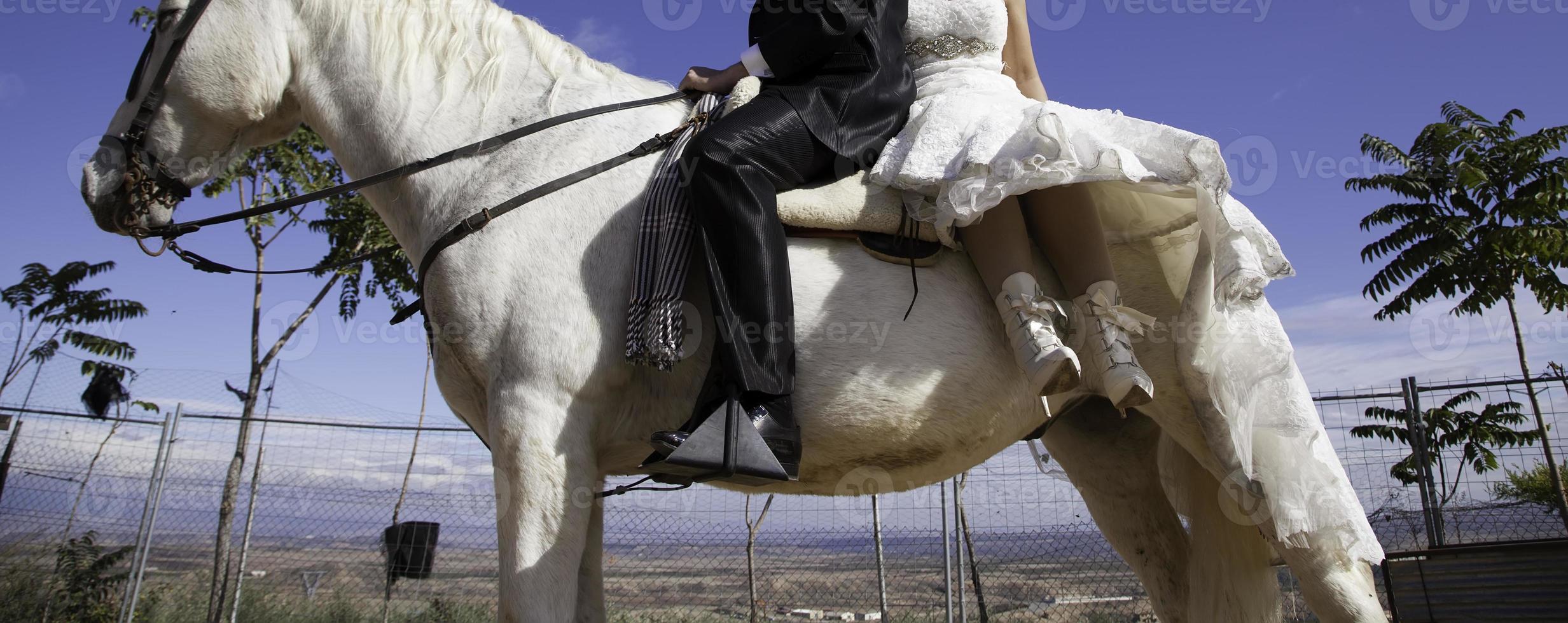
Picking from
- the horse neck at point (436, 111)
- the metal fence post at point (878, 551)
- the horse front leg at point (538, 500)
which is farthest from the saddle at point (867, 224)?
the metal fence post at point (878, 551)

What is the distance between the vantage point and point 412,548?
869cm

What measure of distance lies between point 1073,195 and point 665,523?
20.2 ft

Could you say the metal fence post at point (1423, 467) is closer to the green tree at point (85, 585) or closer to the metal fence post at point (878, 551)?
the metal fence post at point (878, 551)

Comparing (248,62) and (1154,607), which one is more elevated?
(248,62)

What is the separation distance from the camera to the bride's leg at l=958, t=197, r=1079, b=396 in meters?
2.31

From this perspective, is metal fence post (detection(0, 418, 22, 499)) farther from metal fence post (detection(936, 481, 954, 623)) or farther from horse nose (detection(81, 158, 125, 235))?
metal fence post (detection(936, 481, 954, 623))

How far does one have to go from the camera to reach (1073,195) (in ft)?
8.75

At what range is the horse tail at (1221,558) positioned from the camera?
2926 mm

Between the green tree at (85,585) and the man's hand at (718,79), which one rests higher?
the man's hand at (718,79)

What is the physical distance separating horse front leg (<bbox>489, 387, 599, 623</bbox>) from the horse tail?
2197 millimetres

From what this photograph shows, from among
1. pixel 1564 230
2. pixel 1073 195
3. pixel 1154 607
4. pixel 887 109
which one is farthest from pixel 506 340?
pixel 1564 230

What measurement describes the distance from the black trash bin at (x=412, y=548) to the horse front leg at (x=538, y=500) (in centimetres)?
709

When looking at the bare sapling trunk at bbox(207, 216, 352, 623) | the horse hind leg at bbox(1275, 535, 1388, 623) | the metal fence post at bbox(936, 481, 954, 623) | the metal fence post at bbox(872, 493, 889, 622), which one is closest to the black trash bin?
the bare sapling trunk at bbox(207, 216, 352, 623)

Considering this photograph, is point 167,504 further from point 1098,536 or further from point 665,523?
point 1098,536
